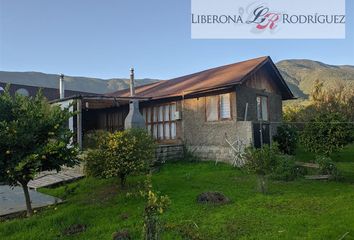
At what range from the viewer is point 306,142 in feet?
48.2

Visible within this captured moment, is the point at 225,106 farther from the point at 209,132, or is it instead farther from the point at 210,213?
the point at 210,213

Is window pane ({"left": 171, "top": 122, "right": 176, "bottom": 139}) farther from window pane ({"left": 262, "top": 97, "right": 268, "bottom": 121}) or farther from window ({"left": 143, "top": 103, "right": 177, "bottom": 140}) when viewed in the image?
window pane ({"left": 262, "top": 97, "right": 268, "bottom": 121})

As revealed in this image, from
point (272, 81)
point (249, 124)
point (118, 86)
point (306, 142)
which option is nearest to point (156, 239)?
point (249, 124)

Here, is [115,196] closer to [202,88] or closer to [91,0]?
[202,88]

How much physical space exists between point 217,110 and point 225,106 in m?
0.49

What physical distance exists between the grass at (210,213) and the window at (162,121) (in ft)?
23.4

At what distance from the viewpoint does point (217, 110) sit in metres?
16.2

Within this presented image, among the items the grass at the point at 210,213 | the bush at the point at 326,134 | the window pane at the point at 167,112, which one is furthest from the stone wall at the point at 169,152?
the bush at the point at 326,134

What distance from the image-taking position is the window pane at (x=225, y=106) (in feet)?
52.0

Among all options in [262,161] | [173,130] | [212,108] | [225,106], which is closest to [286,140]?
[225,106]

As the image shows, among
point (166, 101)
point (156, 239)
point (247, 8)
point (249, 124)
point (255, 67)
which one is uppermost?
point (247, 8)

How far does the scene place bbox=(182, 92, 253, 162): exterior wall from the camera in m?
15.3

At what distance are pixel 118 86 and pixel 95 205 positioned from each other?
129m

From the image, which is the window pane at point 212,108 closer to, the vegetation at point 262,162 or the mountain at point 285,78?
the vegetation at point 262,162
